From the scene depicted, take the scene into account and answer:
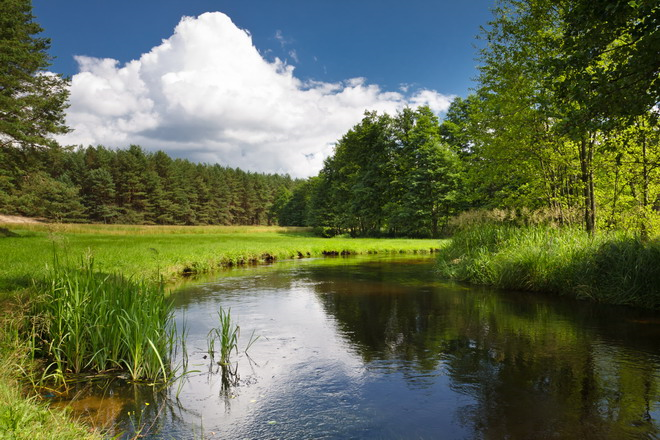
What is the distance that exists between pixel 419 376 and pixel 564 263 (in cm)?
921

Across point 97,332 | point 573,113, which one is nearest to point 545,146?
point 573,113

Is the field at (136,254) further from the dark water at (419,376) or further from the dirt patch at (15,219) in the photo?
the dirt patch at (15,219)

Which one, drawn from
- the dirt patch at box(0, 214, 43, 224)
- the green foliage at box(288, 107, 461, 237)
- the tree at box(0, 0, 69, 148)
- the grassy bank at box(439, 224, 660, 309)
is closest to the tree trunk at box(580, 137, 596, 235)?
the grassy bank at box(439, 224, 660, 309)

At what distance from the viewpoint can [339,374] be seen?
20.6ft

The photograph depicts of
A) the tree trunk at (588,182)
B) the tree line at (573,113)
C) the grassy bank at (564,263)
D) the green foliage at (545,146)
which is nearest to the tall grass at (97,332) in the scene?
the tree line at (573,113)

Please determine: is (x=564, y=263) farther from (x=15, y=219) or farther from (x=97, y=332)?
(x=15, y=219)

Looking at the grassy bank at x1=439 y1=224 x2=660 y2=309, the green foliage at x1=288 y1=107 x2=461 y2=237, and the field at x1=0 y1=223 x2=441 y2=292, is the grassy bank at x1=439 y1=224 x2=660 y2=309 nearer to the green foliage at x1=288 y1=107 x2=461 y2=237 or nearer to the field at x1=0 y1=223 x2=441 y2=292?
the field at x1=0 y1=223 x2=441 y2=292

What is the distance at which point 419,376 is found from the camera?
20.3ft

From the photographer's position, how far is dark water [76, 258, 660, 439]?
4.59 m

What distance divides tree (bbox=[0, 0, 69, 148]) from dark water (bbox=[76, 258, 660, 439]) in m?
25.5

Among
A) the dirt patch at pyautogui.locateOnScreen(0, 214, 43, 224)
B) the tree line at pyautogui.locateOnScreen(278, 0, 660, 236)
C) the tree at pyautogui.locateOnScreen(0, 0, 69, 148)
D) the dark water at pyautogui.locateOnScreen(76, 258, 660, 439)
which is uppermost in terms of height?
the tree at pyautogui.locateOnScreen(0, 0, 69, 148)

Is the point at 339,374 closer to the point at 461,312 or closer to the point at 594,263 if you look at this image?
the point at 461,312

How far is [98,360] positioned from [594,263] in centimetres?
1355

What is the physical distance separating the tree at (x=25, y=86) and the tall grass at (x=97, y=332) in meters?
26.8
